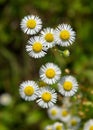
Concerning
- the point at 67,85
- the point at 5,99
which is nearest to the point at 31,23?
the point at 67,85

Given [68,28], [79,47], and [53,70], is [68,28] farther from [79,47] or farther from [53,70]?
[79,47]

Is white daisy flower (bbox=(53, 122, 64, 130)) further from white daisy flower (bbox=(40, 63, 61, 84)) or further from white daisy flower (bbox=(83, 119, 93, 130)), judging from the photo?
white daisy flower (bbox=(40, 63, 61, 84))

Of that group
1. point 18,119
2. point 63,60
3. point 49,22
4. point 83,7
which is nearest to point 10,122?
point 18,119

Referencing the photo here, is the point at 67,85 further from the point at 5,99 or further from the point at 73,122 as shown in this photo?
the point at 5,99

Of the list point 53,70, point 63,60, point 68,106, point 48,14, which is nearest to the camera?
point 53,70

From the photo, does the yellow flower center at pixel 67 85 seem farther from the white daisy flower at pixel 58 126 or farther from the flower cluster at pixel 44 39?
the white daisy flower at pixel 58 126

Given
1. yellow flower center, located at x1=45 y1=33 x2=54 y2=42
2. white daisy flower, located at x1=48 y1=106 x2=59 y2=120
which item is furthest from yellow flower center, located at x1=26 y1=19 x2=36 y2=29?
white daisy flower, located at x1=48 y1=106 x2=59 y2=120

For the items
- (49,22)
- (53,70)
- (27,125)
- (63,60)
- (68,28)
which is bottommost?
(53,70)
